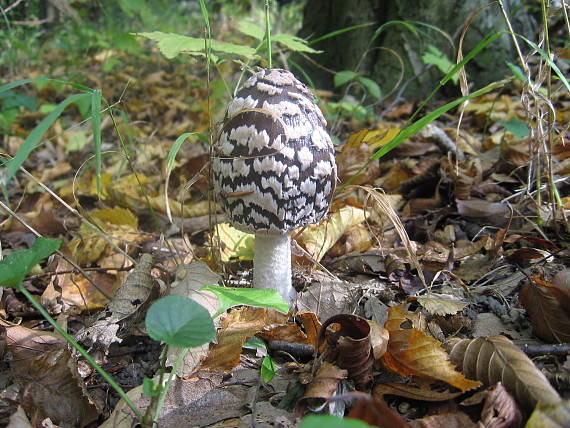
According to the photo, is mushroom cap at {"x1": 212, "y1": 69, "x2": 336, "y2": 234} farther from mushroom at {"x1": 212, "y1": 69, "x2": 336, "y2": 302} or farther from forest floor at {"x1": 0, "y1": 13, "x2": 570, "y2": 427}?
forest floor at {"x1": 0, "y1": 13, "x2": 570, "y2": 427}

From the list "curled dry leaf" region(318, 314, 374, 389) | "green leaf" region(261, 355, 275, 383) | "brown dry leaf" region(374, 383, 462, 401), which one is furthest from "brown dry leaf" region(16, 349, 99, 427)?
"brown dry leaf" region(374, 383, 462, 401)

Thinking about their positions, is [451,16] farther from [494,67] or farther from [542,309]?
[542,309]

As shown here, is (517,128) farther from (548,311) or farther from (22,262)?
(22,262)

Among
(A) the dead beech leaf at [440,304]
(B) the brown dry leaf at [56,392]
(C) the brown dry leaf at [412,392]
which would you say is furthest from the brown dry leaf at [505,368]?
(B) the brown dry leaf at [56,392]

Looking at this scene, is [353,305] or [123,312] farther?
[353,305]

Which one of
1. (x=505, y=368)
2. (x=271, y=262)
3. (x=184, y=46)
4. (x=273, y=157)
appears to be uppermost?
(x=184, y=46)

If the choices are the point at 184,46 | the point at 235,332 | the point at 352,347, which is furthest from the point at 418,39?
the point at 352,347
